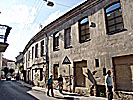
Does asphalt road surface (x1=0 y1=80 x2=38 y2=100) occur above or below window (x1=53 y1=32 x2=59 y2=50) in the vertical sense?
below

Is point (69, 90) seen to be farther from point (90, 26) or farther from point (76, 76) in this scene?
point (90, 26)

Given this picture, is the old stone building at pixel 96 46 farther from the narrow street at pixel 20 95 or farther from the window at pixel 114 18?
the narrow street at pixel 20 95

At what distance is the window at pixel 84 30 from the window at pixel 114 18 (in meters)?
1.84

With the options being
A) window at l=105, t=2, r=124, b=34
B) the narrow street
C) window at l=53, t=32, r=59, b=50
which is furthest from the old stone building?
the narrow street

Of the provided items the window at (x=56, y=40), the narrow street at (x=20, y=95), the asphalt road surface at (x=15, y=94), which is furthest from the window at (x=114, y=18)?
the asphalt road surface at (x=15, y=94)

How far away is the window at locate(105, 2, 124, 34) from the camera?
7.89 metres

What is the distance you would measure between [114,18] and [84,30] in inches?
106

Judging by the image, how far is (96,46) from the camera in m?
8.88

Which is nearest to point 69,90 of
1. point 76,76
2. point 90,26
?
point 76,76

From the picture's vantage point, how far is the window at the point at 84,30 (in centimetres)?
999

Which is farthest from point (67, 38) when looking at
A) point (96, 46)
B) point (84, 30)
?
point (96, 46)

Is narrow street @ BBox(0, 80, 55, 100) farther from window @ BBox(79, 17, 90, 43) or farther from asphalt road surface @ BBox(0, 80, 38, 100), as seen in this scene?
window @ BBox(79, 17, 90, 43)

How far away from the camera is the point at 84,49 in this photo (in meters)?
9.80

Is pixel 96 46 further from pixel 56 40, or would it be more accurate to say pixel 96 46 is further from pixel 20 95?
pixel 20 95
